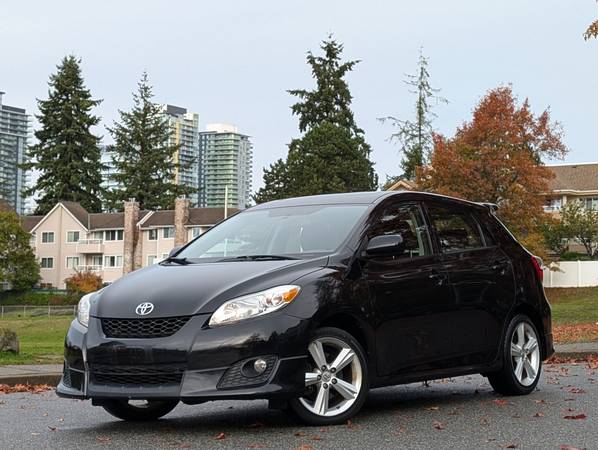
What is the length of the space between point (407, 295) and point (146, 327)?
2218 mm

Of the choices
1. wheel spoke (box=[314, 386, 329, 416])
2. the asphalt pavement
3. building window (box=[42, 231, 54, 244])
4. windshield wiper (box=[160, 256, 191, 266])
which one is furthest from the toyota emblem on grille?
building window (box=[42, 231, 54, 244])

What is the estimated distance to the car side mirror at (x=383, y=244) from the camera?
7.84 m

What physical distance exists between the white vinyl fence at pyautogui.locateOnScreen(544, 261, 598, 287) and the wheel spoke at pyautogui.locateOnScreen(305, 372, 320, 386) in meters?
57.3

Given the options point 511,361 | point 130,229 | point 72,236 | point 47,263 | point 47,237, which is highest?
point 130,229

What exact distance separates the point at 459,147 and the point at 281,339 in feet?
139

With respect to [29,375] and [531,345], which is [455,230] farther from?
[29,375]

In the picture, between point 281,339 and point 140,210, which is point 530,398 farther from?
point 140,210

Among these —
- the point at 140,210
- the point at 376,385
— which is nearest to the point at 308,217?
the point at 376,385

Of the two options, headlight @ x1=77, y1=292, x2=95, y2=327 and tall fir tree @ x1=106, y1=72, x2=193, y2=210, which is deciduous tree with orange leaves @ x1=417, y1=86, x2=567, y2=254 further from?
tall fir tree @ x1=106, y1=72, x2=193, y2=210

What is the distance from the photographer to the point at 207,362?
675 cm

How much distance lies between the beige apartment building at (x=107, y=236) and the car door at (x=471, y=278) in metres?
88.6

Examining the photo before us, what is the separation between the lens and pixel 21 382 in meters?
11.6

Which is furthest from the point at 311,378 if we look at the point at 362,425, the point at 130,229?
the point at 130,229

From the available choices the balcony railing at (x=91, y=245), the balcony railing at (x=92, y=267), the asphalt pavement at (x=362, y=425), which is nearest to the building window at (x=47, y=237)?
the balcony railing at (x=91, y=245)
